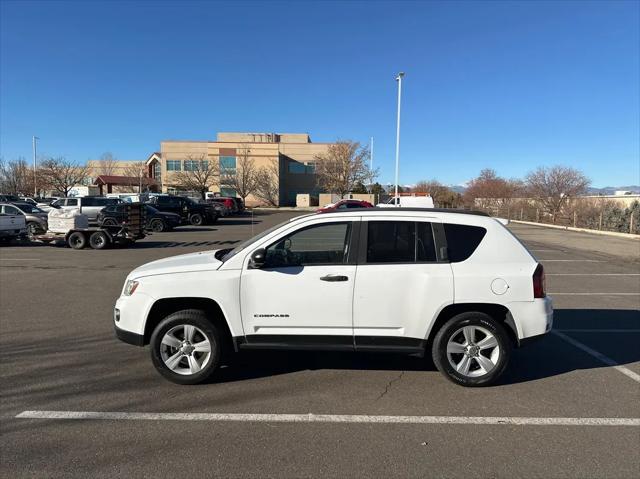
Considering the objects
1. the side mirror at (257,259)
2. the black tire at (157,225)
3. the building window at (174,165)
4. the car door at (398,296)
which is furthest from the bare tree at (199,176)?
the car door at (398,296)

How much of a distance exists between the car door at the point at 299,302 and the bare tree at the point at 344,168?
65.1 metres

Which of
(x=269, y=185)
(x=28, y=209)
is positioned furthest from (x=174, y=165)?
(x=28, y=209)

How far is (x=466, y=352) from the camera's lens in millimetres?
4441

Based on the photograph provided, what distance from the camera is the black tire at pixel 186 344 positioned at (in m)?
4.45

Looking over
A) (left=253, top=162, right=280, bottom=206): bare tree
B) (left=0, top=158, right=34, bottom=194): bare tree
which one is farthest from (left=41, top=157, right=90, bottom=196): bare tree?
(left=253, top=162, right=280, bottom=206): bare tree

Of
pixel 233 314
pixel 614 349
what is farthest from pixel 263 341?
pixel 614 349

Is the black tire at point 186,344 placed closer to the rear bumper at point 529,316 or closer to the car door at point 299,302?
the car door at point 299,302

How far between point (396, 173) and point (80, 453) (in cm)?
3560

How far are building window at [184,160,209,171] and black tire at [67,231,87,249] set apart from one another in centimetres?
5562

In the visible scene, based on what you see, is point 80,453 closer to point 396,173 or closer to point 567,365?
point 567,365

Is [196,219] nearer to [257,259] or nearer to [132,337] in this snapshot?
[132,337]

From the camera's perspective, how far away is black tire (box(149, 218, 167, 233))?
998 inches

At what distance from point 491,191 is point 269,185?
37080mm

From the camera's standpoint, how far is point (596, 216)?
1116 inches
